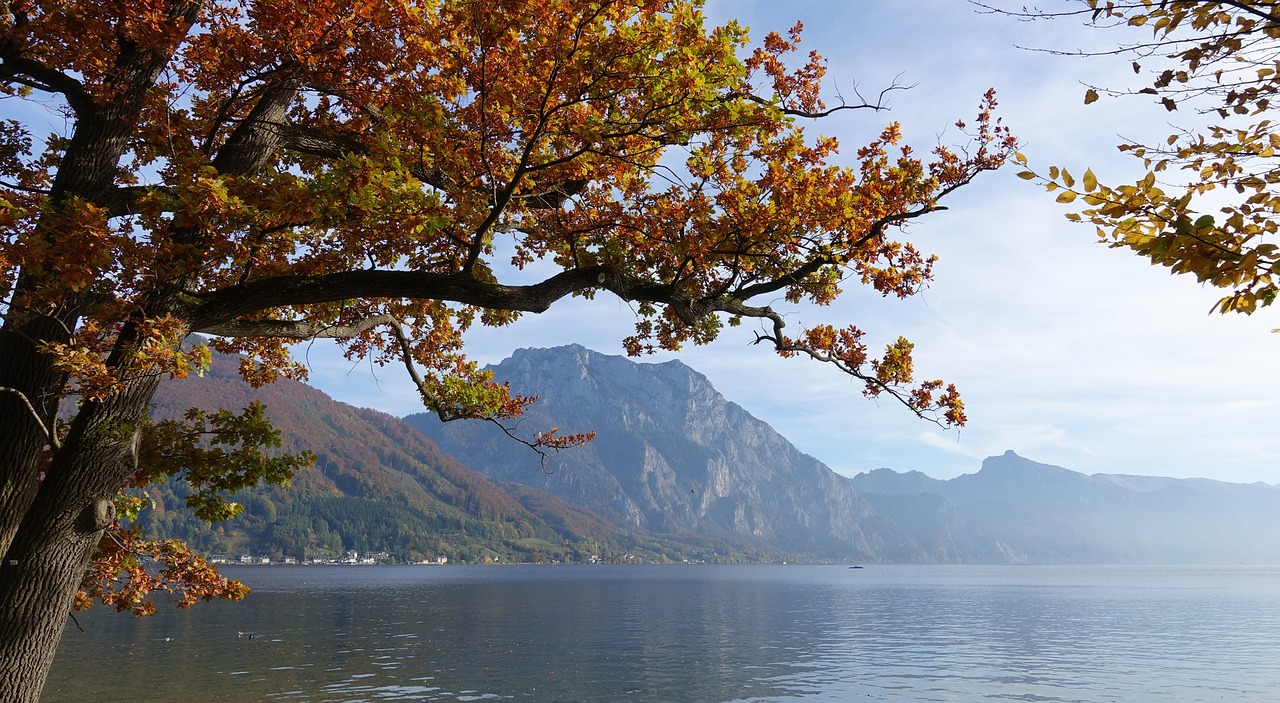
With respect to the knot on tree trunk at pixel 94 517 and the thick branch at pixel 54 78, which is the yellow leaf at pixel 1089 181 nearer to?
the knot on tree trunk at pixel 94 517

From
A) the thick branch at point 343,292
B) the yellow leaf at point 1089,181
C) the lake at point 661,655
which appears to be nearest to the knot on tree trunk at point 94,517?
the thick branch at point 343,292

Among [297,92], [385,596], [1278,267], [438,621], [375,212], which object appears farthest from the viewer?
[385,596]

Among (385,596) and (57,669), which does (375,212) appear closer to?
(57,669)

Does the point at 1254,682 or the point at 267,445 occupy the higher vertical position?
the point at 267,445

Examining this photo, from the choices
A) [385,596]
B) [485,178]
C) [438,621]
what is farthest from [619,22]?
[385,596]

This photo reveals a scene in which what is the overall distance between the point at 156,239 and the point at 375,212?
2.24m

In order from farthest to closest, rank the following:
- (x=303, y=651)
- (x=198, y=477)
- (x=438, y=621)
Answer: (x=438, y=621)
(x=303, y=651)
(x=198, y=477)

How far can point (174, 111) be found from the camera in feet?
27.7

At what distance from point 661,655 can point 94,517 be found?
54.0 metres

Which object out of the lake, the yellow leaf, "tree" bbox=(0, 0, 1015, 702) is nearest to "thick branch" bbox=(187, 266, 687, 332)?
"tree" bbox=(0, 0, 1015, 702)

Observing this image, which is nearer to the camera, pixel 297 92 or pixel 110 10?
pixel 110 10

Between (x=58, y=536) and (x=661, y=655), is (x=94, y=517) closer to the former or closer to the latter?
(x=58, y=536)

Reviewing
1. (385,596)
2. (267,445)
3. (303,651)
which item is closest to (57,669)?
(303,651)

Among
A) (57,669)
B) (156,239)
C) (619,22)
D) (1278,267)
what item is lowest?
(57,669)
